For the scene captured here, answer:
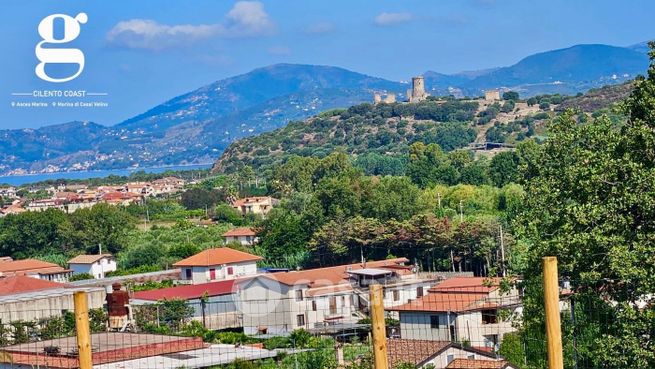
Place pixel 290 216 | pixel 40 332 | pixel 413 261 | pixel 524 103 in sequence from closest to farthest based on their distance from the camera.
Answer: pixel 40 332 → pixel 413 261 → pixel 290 216 → pixel 524 103

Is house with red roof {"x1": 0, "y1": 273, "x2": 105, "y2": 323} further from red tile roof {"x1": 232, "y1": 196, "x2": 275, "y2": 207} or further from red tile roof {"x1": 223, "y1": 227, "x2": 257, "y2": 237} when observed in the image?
red tile roof {"x1": 232, "y1": 196, "x2": 275, "y2": 207}

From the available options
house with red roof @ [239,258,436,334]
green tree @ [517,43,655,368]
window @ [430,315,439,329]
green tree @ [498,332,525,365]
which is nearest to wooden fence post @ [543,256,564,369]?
green tree @ [517,43,655,368]

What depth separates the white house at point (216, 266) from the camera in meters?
32.1

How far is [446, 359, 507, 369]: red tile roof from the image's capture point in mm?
12523

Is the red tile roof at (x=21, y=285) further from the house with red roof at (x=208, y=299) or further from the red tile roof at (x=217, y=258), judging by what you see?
the red tile roof at (x=217, y=258)

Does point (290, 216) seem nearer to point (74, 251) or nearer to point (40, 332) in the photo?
point (74, 251)

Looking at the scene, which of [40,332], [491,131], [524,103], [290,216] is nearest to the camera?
[40,332]

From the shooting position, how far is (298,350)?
1606 centimetres

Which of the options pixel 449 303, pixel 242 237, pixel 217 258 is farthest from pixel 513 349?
pixel 242 237

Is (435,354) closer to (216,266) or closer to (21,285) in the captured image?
(21,285)

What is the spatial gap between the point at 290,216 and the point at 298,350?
26.6 metres

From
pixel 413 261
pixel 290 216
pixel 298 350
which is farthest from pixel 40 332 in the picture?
pixel 290 216

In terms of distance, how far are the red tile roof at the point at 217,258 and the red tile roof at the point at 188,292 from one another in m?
4.67

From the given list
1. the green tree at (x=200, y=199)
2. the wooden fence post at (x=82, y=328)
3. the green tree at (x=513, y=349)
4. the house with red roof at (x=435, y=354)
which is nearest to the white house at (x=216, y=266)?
the house with red roof at (x=435, y=354)
